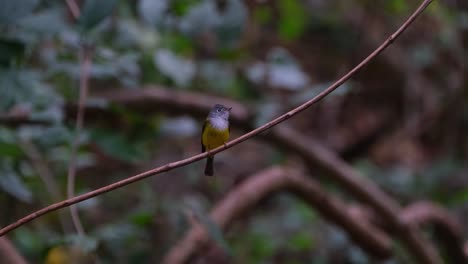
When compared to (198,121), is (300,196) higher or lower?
lower

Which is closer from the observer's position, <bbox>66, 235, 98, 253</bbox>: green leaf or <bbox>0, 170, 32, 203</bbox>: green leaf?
<bbox>66, 235, 98, 253</bbox>: green leaf

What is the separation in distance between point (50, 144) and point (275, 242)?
84.5 inches

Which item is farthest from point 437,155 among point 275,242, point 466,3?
point 275,242

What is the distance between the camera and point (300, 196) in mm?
2963

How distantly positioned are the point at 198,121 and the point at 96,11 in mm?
1449

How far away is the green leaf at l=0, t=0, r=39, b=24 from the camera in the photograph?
5.20 ft

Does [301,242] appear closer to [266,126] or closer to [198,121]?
[198,121]

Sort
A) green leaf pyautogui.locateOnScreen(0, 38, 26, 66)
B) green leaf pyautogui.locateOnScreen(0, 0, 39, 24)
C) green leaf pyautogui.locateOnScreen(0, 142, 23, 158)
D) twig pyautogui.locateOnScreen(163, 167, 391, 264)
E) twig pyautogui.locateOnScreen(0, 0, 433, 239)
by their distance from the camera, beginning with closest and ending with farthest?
twig pyautogui.locateOnScreen(0, 0, 433, 239) < green leaf pyautogui.locateOnScreen(0, 0, 39, 24) < green leaf pyautogui.locateOnScreen(0, 38, 26, 66) < green leaf pyautogui.locateOnScreen(0, 142, 23, 158) < twig pyautogui.locateOnScreen(163, 167, 391, 264)

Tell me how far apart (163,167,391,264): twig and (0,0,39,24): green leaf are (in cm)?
127

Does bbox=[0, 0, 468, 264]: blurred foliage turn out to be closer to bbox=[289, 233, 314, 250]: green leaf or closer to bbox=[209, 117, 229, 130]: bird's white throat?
bbox=[289, 233, 314, 250]: green leaf

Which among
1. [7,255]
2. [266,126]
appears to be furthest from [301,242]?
[266,126]

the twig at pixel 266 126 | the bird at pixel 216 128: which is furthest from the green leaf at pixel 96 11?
the twig at pixel 266 126

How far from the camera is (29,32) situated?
1790 millimetres

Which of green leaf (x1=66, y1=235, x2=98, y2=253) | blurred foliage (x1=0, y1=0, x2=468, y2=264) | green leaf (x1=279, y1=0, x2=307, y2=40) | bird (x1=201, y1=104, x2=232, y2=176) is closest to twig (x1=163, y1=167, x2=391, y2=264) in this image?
blurred foliage (x1=0, y1=0, x2=468, y2=264)
